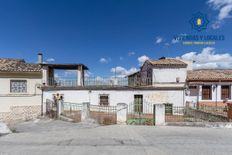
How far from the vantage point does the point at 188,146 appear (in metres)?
6.84

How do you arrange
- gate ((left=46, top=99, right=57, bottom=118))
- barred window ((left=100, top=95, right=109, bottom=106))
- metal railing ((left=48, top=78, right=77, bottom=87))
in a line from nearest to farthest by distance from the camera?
gate ((left=46, top=99, right=57, bottom=118)), barred window ((left=100, top=95, right=109, bottom=106)), metal railing ((left=48, top=78, right=77, bottom=87))

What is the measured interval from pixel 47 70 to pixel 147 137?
16.2m

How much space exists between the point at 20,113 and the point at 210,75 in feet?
70.7

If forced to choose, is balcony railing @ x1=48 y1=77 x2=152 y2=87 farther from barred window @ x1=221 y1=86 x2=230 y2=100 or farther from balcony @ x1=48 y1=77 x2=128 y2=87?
barred window @ x1=221 y1=86 x2=230 y2=100

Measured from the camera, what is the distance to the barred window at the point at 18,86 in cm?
1784

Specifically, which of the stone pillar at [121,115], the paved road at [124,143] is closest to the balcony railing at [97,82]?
the stone pillar at [121,115]

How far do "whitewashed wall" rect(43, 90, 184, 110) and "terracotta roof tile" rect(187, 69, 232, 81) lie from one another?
12.6 ft

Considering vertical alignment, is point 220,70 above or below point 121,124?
above

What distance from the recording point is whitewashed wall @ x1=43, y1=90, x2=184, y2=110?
1912cm

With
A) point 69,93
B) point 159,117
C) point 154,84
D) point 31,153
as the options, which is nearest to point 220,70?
point 154,84

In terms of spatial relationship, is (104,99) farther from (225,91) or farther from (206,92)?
(225,91)

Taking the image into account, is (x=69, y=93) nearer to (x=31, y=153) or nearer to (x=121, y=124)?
A: (x=121, y=124)

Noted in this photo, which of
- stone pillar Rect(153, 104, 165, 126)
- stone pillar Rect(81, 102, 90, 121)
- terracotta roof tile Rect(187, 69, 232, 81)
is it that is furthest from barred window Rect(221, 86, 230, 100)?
stone pillar Rect(81, 102, 90, 121)

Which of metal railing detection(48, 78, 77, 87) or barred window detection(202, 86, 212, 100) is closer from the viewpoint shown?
metal railing detection(48, 78, 77, 87)
